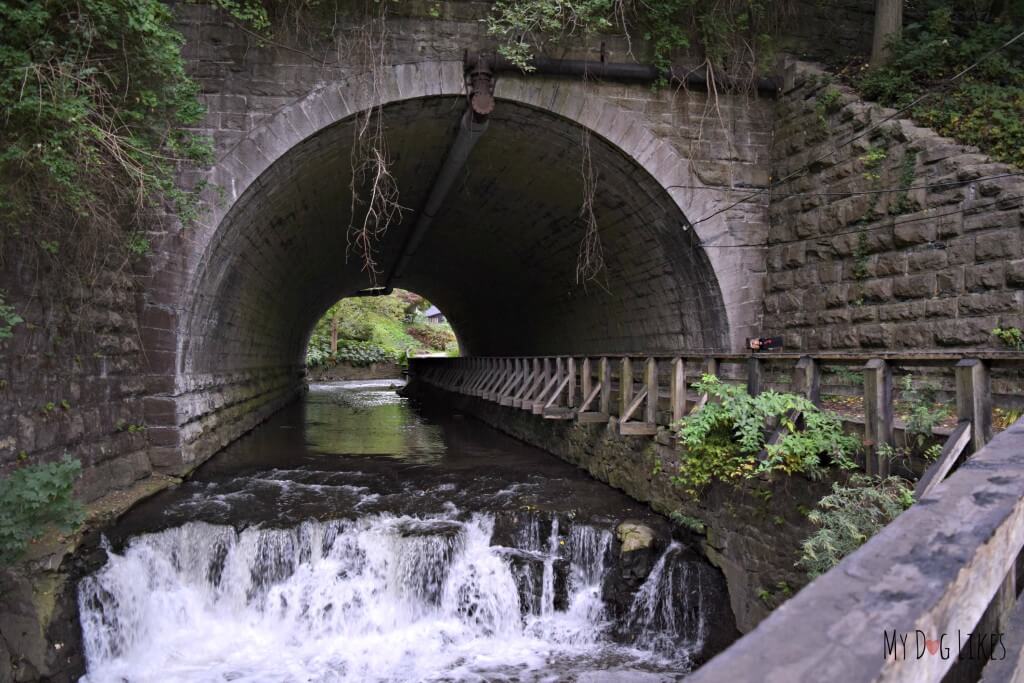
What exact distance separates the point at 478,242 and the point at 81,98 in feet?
37.3

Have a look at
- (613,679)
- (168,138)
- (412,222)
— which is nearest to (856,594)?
(613,679)

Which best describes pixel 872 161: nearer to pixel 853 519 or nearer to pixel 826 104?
pixel 826 104

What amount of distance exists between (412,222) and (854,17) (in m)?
9.88

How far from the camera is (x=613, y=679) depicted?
5.41m

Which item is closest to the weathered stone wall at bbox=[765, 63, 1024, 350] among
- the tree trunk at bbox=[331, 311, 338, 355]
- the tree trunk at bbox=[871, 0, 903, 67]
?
the tree trunk at bbox=[871, 0, 903, 67]

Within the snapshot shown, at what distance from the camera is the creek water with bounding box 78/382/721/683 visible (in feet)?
18.5

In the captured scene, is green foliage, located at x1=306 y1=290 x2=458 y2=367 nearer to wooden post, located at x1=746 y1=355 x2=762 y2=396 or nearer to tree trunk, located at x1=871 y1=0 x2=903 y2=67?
tree trunk, located at x1=871 y1=0 x2=903 y2=67

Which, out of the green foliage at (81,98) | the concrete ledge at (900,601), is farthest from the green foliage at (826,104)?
the concrete ledge at (900,601)

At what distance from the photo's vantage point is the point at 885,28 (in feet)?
30.9

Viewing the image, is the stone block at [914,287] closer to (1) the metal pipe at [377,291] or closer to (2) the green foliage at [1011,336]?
(2) the green foliage at [1011,336]

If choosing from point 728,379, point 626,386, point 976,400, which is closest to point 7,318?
point 626,386

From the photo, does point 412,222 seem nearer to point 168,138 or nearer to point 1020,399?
point 168,138

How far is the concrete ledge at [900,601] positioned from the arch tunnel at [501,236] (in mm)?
8855

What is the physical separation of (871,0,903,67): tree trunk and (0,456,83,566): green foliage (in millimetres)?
11065
